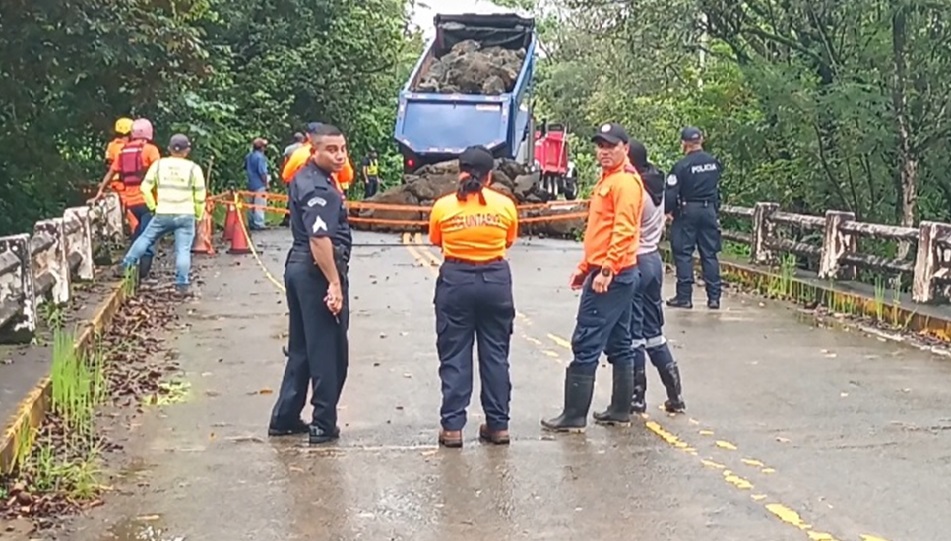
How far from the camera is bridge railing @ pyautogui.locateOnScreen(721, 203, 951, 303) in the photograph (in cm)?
1370

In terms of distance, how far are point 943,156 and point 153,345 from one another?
434 inches

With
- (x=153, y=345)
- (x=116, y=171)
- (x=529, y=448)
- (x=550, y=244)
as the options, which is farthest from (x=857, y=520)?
(x=550, y=244)

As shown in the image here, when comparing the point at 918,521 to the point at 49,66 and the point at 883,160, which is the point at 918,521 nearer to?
the point at 883,160

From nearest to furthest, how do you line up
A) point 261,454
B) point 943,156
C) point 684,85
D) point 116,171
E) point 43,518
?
point 43,518, point 261,454, point 116,171, point 943,156, point 684,85

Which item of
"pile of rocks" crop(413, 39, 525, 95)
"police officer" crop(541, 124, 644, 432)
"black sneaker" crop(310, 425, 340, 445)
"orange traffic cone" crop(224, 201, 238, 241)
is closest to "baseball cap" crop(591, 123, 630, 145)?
"police officer" crop(541, 124, 644, 432)

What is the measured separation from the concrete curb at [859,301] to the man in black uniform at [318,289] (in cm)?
668

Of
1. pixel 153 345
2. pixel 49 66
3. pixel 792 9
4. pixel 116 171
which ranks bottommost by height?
pixel 153 345

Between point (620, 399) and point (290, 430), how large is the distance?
2.05 metres

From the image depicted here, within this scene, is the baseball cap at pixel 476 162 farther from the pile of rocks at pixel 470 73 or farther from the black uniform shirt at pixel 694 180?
the pile of rocks at pixel 470 73

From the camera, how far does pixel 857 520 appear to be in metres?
6.48

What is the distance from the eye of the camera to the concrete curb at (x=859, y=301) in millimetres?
12898

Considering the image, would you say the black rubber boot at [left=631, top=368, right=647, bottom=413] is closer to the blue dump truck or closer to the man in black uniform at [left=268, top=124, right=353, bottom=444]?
the man in black uniform at [left=268, top=124, right=353, bottom=444]

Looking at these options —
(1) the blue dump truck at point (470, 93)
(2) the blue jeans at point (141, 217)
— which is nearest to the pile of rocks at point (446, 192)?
(1) the blue dump truck at point (470, 93)

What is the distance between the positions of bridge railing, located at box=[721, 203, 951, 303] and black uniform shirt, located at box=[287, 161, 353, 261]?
7573 millimetres
